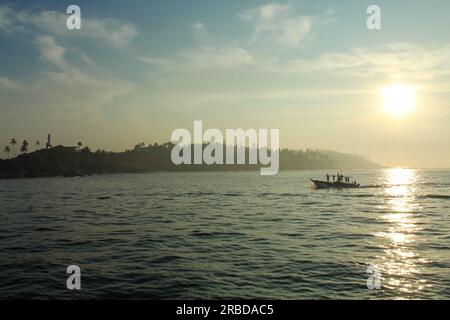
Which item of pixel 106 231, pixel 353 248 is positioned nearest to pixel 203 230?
pixel 106 231

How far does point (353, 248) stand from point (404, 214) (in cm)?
3286

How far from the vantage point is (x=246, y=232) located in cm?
4247
